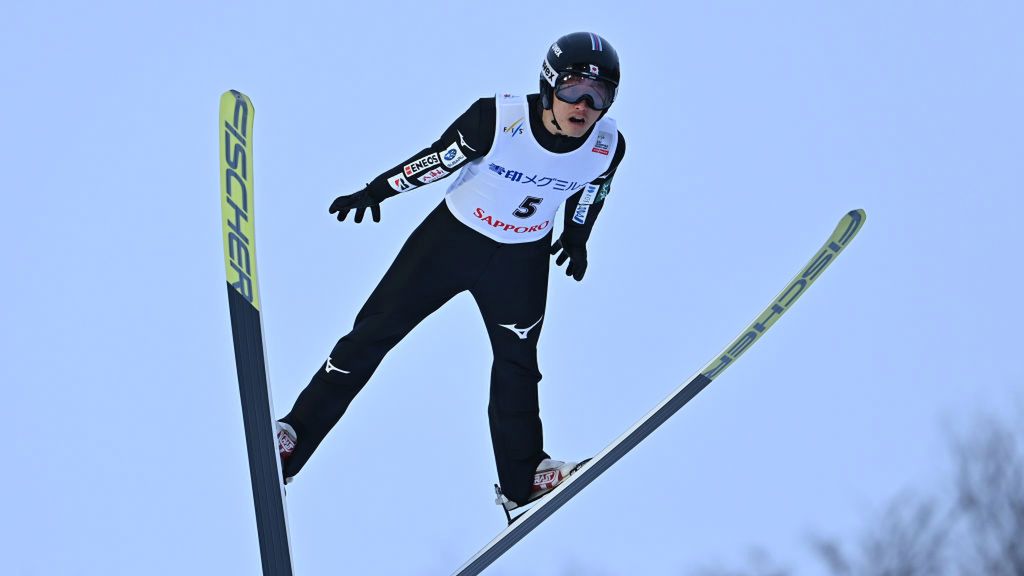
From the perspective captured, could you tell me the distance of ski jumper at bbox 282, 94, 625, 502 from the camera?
16.6 ft

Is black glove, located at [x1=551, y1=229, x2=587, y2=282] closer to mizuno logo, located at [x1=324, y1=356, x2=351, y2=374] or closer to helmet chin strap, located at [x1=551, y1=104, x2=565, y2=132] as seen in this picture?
helmet chin strap, located at [x1=551, y1=104, x2=565, y2=132]

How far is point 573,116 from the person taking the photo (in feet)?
16.1

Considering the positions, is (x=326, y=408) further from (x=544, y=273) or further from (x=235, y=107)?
(x=235, y=107)

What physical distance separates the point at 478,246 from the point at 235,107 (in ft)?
4.34

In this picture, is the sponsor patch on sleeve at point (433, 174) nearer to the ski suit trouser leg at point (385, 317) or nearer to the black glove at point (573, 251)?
the ski suit trouser leg at point (385, 317)

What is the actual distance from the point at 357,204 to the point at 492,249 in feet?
2.08

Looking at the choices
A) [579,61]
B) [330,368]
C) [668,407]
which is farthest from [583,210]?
[330,368]

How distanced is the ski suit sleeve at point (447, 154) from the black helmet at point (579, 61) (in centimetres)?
26

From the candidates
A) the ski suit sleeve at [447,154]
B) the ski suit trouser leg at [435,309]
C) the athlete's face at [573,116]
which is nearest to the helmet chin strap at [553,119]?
the athlete's face at [573,116]

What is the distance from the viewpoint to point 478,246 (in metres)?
5.25

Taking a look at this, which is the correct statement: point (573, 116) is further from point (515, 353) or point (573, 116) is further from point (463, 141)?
point (515, 353)

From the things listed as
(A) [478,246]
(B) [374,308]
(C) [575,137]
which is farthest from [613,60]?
(B) [374,308]

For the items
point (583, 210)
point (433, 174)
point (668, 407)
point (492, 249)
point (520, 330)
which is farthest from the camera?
point (668, 407)

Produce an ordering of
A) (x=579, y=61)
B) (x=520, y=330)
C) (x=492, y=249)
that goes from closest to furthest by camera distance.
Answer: (x=579, y=61), (x=492, y=249), (x=520, y=330)
